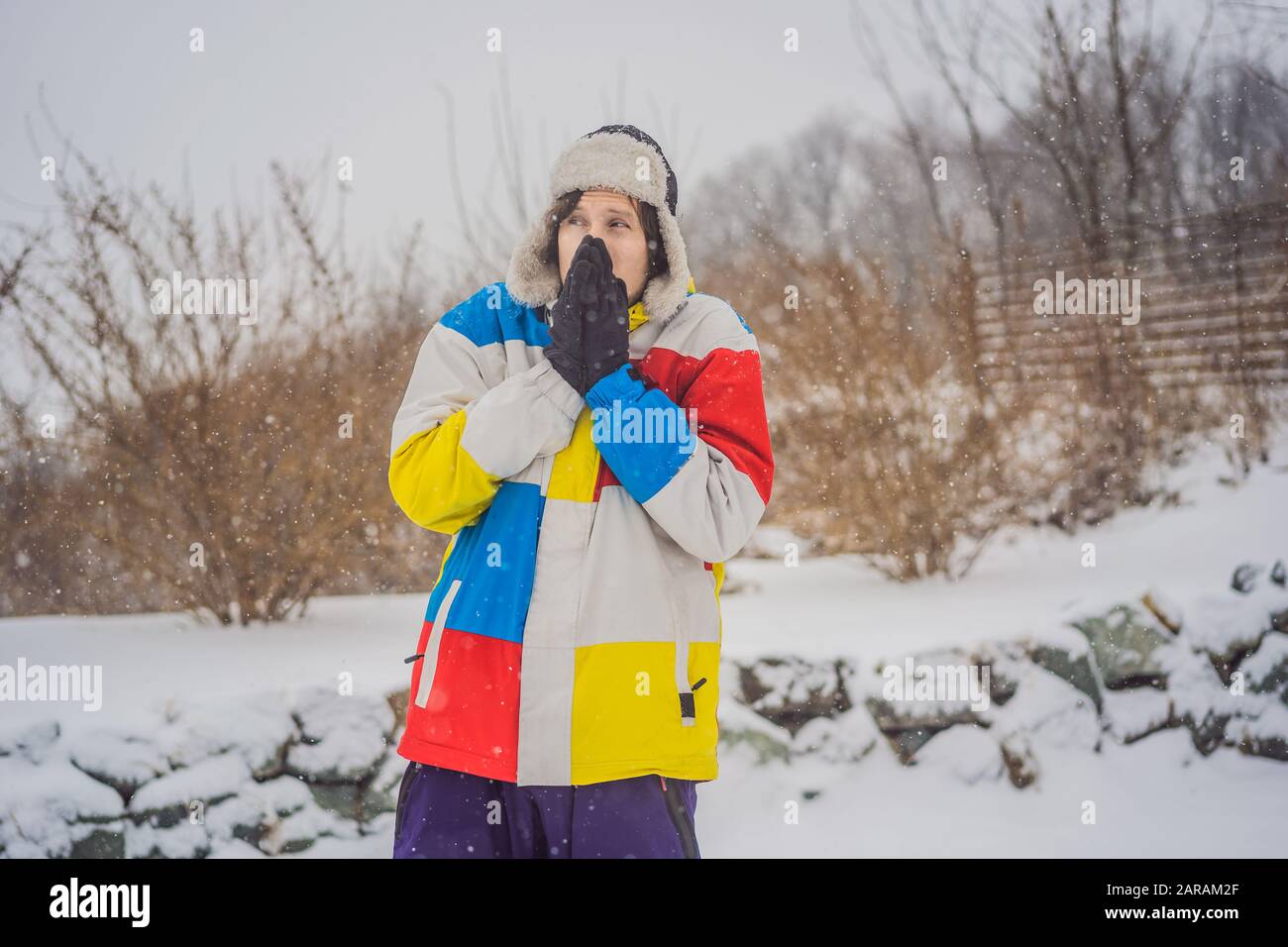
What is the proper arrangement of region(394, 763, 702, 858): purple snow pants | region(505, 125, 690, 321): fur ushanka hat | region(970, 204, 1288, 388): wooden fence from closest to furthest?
region(394, 763, 702, 858): purple snow pants → region(505, 125, 690, 321): fur ushanka hat → region(970, 204, 1288, 388): wooden fence

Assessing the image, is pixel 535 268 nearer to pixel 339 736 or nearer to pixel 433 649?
pixel 433 649

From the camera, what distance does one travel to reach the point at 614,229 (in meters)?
1.48

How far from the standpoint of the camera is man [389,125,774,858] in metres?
1.26

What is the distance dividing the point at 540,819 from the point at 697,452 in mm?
598

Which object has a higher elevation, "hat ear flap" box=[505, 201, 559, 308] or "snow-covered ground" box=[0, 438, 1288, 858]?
"hat ear flap" box=[505, 201, 559, 308]

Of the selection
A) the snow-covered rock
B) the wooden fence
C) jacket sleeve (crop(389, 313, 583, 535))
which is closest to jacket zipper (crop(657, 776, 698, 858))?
jacket sleeve (crop(389, 313, 583, 535))

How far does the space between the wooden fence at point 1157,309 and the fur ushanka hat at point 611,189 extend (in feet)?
11.2

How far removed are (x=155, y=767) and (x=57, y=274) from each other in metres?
2.18

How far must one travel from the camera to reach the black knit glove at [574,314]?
4.32 ft

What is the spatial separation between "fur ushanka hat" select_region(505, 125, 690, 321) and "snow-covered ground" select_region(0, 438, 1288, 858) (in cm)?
210

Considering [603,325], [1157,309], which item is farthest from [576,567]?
[1157,309]

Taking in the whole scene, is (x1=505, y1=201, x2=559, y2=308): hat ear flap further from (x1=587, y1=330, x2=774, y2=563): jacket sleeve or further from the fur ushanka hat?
(x1=587, y1=330, x2=774, y2=563): jacket sleeve
